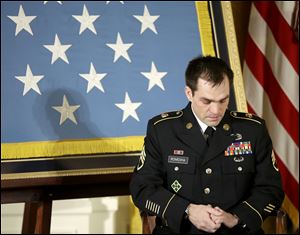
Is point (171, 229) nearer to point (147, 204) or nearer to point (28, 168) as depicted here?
point (147, 204)

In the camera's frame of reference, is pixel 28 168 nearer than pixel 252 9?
Yes

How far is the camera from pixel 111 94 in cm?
243

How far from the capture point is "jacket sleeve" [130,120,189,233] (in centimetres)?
145

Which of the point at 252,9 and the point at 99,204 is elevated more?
the point at 252,9

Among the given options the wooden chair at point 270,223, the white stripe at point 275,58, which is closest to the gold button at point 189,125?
the wooden chair at point 270,223

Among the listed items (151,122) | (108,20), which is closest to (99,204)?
(108,20)

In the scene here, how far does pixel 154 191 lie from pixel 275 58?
187 cm

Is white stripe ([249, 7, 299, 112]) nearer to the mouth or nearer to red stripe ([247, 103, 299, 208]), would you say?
red stripe ([247, 103, 299, 208])

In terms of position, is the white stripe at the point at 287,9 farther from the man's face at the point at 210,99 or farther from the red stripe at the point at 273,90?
the man's face at the point at 210,99

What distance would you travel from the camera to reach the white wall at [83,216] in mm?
3094

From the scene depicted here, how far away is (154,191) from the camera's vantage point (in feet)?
4.88

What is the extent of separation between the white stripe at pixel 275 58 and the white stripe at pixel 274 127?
147mm

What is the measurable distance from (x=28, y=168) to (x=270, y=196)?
48.6 inches

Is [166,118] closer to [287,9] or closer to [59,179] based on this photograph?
[59,179]
